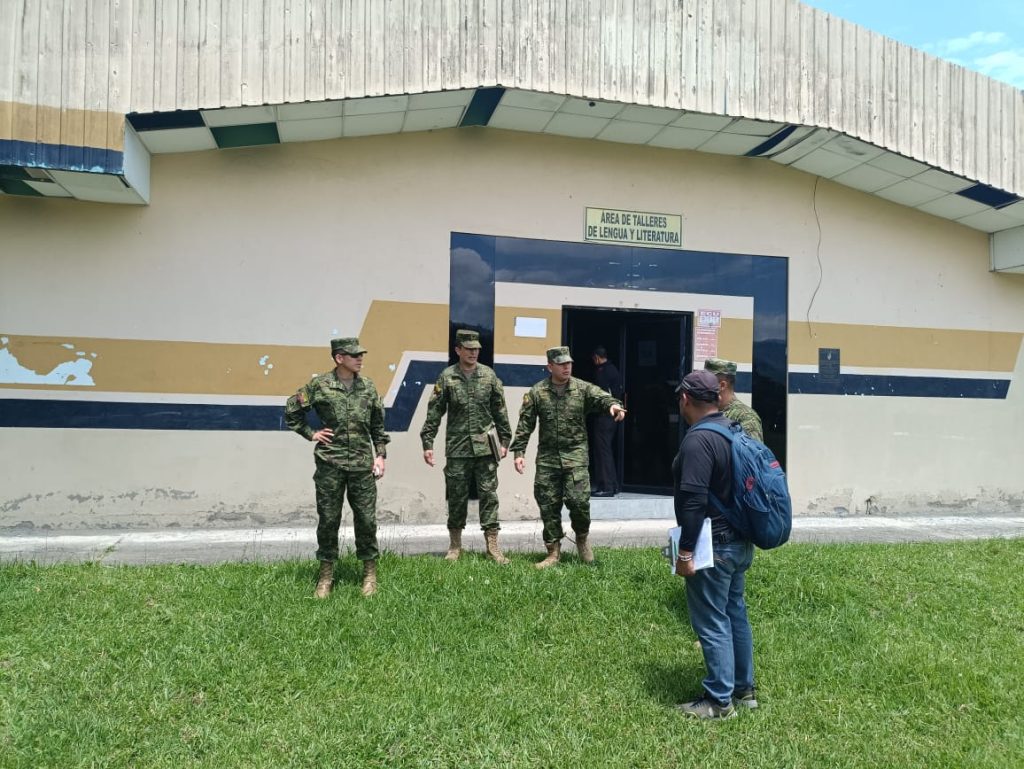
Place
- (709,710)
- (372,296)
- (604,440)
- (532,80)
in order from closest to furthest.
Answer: (709,710)
(532,80)
(372,296)
(604,440)

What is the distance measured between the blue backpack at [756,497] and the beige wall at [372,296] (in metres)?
4.75

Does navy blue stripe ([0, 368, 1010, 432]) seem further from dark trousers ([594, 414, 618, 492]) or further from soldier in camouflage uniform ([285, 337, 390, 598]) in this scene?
soldier in camouflage uniform ([285, 337, 390, 598])

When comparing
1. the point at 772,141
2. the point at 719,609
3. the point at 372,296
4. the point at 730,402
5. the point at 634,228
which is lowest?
the point at 719,609

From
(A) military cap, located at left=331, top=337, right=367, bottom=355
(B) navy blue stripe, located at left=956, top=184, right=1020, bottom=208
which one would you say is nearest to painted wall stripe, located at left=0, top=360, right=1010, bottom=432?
(A) military cap, located at left=331, top=337, right=367, bottom=355

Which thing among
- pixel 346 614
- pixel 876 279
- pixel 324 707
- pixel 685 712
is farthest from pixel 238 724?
pixel 876 279

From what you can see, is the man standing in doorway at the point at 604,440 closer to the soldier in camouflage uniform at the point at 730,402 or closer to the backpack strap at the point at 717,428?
the soldier in camouflage uniform at the point at 730,402

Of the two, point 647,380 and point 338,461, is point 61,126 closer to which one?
point 338,461

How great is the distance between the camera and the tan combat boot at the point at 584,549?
6340 millimetres

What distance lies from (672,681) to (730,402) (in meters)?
1.98

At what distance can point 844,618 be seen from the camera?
513 centimetres

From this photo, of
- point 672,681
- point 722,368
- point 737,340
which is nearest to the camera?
point 672,681

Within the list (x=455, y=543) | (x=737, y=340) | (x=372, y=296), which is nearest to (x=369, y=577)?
(x=455, y=543)

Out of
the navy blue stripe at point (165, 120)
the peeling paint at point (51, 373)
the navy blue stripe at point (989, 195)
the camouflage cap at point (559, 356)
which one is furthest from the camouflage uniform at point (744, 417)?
the peeling paint at point (51, 373)

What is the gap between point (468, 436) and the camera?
6.48 meters
